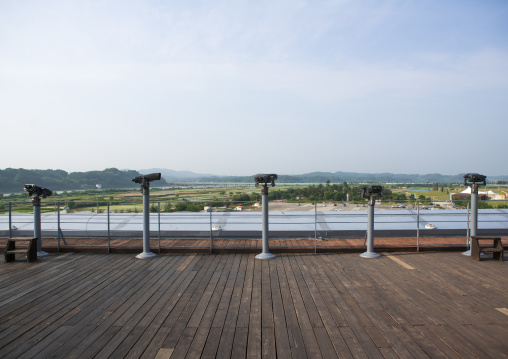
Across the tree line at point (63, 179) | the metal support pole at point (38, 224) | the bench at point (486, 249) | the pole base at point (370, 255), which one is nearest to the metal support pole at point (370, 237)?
the pole base at point (370, 255)

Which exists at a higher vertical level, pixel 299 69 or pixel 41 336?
pixel 299 69

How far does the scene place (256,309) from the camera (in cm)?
234

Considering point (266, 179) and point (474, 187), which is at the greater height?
point (266, 179)

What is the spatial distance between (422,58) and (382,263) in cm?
970

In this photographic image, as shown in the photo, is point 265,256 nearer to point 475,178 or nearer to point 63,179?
point 475,178

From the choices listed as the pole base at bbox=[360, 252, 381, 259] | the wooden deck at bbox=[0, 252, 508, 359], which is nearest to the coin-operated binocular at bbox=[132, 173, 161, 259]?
the wooden deck at bbox=[0, 252, 508, 359]

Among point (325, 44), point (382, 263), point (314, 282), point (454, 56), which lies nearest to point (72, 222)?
point (314, 282)

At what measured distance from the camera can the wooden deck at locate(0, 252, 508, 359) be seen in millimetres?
1761

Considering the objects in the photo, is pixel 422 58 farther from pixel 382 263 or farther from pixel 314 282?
pixel 314 282

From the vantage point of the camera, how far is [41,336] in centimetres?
193

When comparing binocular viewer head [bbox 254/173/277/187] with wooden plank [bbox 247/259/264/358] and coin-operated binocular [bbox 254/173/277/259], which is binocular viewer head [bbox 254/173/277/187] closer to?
coin-operated binocular [bbox 254/173/277/259]

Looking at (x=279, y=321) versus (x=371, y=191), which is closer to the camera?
(x=279, y=321)

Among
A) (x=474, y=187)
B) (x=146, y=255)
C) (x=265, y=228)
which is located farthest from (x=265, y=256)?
(x=474, y=187)

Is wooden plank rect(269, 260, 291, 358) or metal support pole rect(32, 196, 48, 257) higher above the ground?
metal support pole rect(32, 196, 48, 257)
